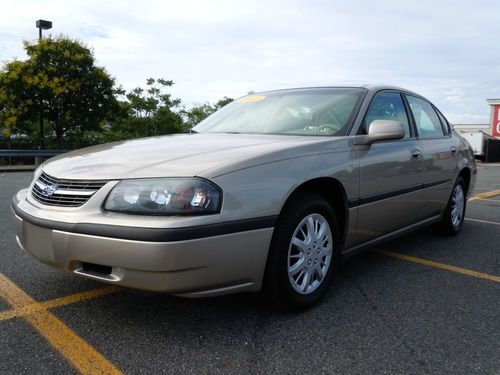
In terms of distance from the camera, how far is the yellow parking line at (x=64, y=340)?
2.07m

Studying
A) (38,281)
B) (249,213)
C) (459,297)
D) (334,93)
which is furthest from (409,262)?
(38,281)

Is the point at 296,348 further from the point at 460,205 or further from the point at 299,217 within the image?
the point at 460,205

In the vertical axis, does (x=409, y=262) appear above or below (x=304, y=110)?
below

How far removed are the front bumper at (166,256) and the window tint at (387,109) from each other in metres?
1.54

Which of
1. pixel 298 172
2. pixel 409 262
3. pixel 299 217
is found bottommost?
pixel 409 262

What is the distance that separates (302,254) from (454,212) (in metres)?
2.81

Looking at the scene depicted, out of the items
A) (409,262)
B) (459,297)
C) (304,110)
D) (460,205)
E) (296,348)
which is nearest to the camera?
(296,348)

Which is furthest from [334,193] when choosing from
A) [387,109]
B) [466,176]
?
[466,176]

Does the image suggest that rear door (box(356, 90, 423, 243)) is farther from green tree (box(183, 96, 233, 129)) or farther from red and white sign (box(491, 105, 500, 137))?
red and white sign (box(491, 105, 500, 137))

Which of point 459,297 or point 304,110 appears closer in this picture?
point 459,297

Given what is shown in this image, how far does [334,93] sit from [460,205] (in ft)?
7.47

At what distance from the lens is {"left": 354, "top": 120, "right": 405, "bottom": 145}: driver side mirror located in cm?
310

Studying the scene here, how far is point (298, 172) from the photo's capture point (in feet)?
8.51

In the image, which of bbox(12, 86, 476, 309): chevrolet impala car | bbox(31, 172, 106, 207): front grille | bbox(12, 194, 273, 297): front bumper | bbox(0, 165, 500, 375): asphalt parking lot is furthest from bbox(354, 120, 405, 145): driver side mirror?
bbox(31, 172, 106, 207): front grille
